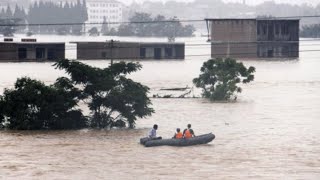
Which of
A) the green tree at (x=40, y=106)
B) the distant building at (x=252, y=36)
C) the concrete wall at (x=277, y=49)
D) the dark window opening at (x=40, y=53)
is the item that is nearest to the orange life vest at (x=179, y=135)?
the green tree at (x=40, y=106)

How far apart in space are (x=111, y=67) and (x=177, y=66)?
57.6 m

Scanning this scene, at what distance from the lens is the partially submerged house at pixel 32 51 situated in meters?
98.6

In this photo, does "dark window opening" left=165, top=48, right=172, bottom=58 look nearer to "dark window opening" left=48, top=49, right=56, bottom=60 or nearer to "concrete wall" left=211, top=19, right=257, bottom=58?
"concrete wall" left=211, top=19, right=257, bottom=58

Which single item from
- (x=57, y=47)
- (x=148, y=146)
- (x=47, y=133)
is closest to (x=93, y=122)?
(x=47, y=133)

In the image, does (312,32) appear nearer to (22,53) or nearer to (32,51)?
(32,51)

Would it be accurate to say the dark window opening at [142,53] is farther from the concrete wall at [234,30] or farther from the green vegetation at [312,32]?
the green vegetation at [312,32]

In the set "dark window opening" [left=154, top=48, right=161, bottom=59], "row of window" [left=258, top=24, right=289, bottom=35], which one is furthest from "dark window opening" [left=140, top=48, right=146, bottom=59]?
"row of window" [left=258, top=24, right=289, bottom=35]

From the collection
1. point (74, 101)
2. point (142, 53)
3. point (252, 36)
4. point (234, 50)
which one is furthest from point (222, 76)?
point (142, 53)

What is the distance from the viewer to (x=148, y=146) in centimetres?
3966

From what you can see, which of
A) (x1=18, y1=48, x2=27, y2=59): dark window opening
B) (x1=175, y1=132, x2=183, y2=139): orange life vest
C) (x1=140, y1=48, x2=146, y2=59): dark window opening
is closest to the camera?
(x1=175, y1=132, x2=183, y2=139): orange life vest

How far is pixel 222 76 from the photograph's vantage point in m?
57.9

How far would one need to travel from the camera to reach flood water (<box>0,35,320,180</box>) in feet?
111

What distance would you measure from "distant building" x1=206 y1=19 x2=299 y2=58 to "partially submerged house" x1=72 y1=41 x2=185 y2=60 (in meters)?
7.56

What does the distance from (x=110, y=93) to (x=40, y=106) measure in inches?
151
